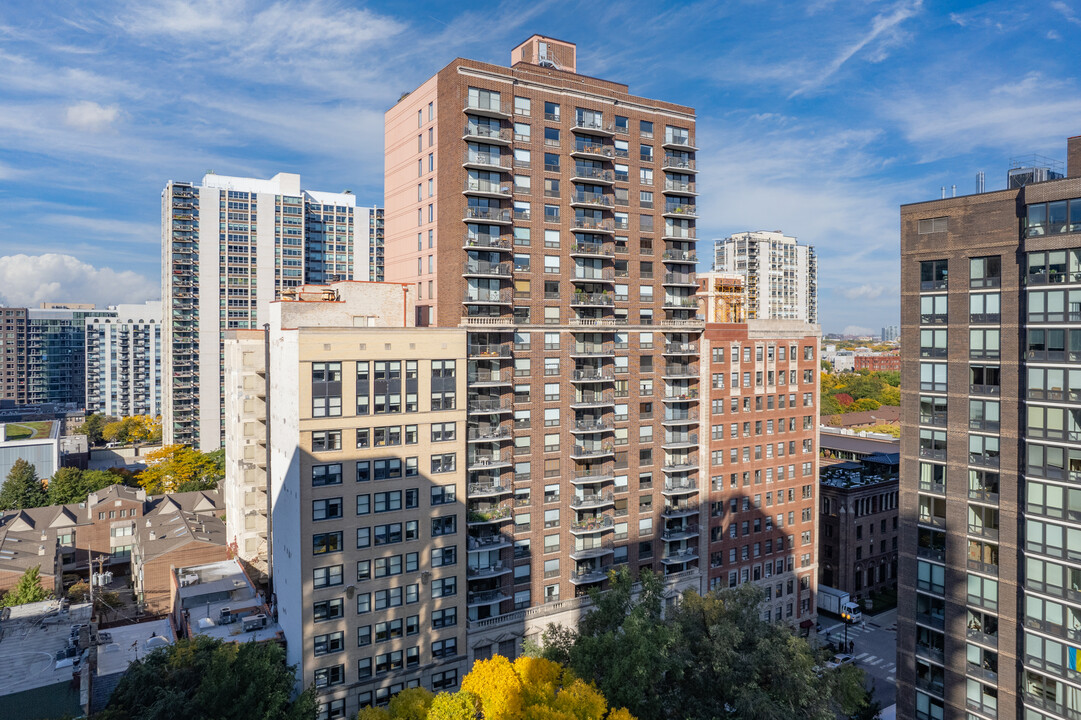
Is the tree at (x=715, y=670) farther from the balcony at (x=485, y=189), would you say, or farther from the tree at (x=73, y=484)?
the tree at (x=73, y=484)

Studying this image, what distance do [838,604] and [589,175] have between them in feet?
212

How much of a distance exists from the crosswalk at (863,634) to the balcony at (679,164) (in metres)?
57.3

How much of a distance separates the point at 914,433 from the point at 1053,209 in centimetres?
1661

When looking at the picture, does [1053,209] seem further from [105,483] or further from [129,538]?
[105,483]

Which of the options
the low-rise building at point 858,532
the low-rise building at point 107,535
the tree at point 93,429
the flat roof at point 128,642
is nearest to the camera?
the flat roof at point 128,642

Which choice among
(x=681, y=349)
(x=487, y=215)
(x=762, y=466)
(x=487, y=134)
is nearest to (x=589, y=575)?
(x=762, y=466)

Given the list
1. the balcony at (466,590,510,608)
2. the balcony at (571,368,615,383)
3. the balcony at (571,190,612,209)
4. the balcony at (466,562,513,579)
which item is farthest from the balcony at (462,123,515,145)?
the balcony at (466,590,510,608)

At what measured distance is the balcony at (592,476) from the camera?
2564 inches

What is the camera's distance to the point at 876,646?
254 ft

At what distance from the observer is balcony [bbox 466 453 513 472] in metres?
60.2

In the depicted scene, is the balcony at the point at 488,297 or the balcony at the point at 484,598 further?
the balcony at the point at 488,297

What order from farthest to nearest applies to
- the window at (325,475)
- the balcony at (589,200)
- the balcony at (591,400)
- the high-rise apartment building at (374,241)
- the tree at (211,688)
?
the high-rise apartment building at (374,241) < the balcony at (591,400) < the balcony at (589,200) < the window at (325,475) < the tree at (211,688)

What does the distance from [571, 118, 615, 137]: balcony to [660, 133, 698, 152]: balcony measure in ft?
23.7

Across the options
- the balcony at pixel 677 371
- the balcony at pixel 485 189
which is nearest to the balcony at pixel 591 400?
the balcony at pixel 677 371
